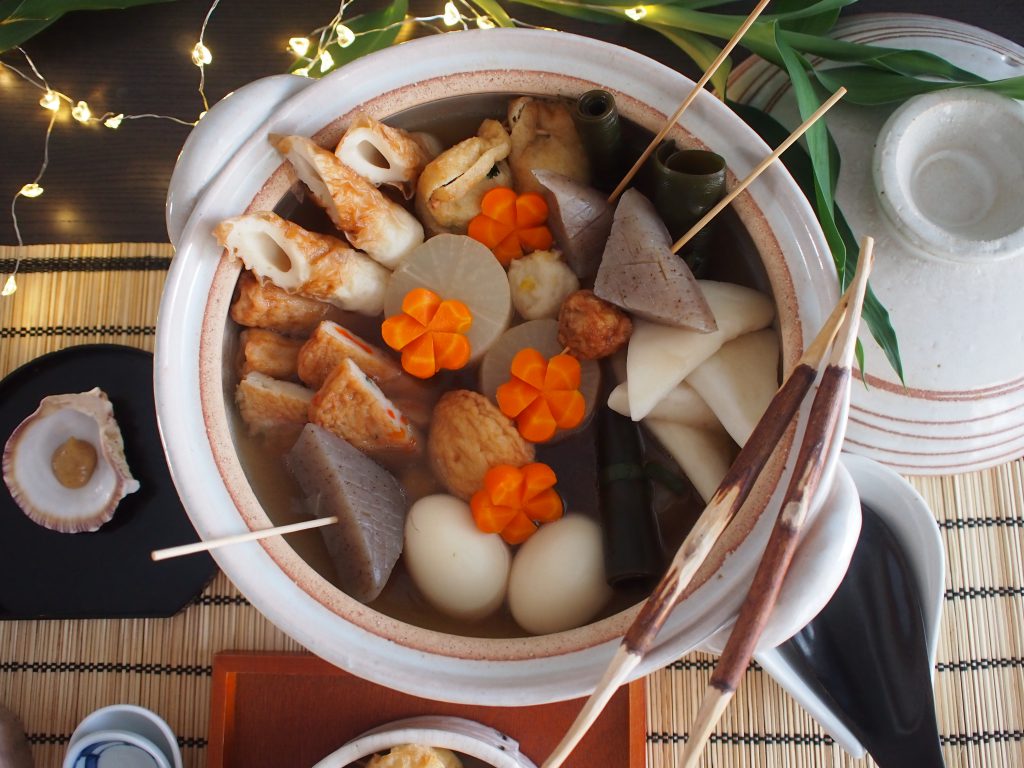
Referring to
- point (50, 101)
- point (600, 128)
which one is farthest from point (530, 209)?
point (50, 101)

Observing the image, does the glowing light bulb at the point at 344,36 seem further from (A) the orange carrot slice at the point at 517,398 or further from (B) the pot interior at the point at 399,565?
(A) the orange carrot slice at the point at 517,398

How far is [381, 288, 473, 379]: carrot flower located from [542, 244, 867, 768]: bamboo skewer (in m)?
0.51

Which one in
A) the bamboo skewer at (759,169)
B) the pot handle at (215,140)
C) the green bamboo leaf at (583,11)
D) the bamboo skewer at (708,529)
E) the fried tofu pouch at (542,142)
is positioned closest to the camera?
the bamboo skewer at (708,529)

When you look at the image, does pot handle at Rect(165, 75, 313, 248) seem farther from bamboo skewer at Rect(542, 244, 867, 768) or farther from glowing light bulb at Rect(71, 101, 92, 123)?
bamboo skewer at Rect(542, 244, 867, 768)

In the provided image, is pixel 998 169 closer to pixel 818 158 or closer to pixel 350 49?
pixel 818 158

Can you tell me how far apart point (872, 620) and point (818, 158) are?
69 cm

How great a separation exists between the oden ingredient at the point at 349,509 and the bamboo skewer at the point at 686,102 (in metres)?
0.56

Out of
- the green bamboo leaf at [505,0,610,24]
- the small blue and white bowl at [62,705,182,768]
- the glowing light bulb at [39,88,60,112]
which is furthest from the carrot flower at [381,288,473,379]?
the glowing light bulb at [39,88,60,112]

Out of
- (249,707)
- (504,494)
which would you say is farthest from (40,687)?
(504,494)

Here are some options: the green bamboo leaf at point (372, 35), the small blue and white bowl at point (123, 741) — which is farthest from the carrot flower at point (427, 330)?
the small blue and white bowl at point (123, 741)

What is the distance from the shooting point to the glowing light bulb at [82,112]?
5.17 feet

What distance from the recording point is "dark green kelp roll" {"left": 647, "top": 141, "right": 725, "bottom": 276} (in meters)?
1.07

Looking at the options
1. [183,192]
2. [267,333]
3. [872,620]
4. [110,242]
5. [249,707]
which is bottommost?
[249,707]

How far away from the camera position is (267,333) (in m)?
1.25
